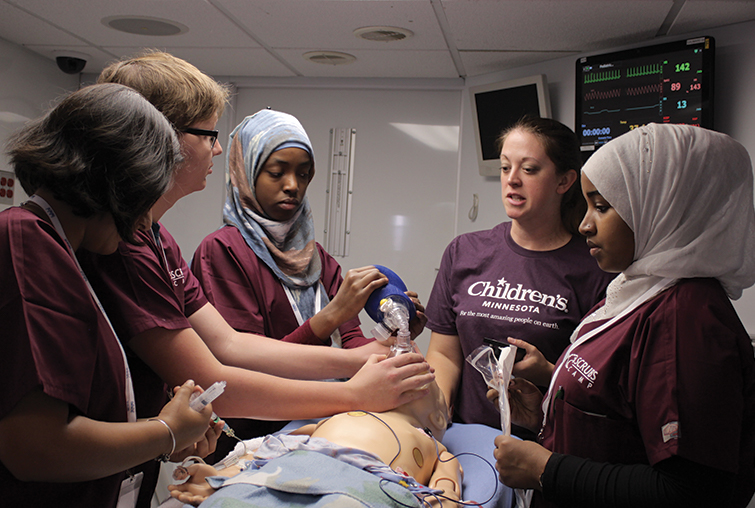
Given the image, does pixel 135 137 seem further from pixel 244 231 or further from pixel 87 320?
pixel 244 231

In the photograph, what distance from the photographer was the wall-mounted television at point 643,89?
9.52ft

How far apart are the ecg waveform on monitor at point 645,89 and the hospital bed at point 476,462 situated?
223 centimetres

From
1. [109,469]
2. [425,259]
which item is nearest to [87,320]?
[109,469]

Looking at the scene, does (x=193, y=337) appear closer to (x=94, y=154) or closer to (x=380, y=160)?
(x=94, y=154)

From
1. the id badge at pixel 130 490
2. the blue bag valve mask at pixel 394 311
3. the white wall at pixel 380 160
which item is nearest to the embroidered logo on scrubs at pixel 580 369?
the blue bag valve mask at pixel 394 311

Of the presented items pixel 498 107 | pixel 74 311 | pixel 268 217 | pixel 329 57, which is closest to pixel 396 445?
pixel 74 311

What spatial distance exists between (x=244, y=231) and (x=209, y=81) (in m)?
0.67

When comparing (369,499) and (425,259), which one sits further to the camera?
(425,259)

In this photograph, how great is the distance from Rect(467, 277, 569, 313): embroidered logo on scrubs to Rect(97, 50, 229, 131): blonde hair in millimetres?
1083

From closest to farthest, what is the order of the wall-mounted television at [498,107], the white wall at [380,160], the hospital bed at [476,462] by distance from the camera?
the hospital bed at [476,462] < the wall-mounted television at [498,107] < the white wall at [380,160]

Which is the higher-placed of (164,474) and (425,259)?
(425,259)

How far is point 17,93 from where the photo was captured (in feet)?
13.2

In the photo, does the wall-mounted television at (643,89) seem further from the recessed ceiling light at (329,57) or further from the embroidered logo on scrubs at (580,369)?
the embroidered logo on scrubs at (580,369)

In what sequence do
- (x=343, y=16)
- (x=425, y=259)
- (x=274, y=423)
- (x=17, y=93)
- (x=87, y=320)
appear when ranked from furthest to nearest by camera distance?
(x=425, y=259) < (x=17, y=93) < (x=343, y=16) < (x=274, y=423) < (x=87, y=320)
